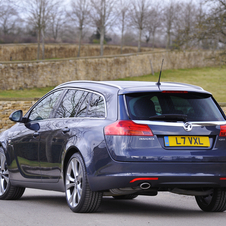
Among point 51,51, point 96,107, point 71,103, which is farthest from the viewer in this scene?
point 51,51

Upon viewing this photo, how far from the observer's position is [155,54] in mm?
57094

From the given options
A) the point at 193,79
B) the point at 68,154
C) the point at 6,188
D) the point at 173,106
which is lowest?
the point at 193,79

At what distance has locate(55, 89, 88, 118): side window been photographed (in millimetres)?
6367

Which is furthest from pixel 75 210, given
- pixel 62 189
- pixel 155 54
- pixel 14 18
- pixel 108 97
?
pixel 14 18

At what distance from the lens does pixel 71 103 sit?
654 centimetres

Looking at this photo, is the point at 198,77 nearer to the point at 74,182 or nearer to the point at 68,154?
the point at 68,154

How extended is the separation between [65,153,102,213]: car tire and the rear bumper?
13cm

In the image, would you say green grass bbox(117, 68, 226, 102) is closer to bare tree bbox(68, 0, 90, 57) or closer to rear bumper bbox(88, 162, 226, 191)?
bare tree bbox(68, 0, 90, 57)

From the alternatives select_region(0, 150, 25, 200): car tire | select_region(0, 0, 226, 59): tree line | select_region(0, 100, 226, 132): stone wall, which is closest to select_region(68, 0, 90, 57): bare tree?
select_region(0, 0, 226, 59): tree line

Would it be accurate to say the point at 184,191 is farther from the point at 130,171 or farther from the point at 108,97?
the point at 108,97

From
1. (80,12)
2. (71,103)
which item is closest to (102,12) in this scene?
(80,12)

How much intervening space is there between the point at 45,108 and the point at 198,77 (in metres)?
49.9

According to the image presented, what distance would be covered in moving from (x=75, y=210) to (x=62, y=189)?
1.55 ft

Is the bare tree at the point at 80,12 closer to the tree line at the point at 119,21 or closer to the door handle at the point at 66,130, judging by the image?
the tree line at the point at 119,21
